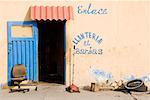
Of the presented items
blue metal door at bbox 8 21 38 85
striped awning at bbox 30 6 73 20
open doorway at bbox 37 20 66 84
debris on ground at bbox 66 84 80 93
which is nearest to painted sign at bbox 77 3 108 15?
striped awning at bbox 30 6 73 20

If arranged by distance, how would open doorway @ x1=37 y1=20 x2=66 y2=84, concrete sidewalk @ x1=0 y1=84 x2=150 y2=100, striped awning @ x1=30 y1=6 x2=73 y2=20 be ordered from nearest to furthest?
1. concrete sidewalk @ x1=0 y1=84 x2=150 y2=100
2. striped awning @ x1=30 y1=6 x2=73 y2=20
3. open doorway @ x1=37 y1=20 x2=66 y2=84

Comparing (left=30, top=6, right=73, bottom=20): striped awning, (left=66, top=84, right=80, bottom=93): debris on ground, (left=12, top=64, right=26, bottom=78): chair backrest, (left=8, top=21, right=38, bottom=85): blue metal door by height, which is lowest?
(left=66, top=84, right=80, bottom=93): debris on ground

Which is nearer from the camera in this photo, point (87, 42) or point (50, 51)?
point (87, 42)

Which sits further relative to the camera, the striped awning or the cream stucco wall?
the cream stucco wall

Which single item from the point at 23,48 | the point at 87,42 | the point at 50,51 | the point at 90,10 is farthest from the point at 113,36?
the point at 50,51

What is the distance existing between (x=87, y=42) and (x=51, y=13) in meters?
1.49

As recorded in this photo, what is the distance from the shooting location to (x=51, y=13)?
1455 centimetres

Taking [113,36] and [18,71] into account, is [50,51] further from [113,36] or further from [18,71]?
[113,36]

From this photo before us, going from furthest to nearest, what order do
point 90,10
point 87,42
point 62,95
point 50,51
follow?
point 50,51, point 87,42, point 90,10, point 62,95

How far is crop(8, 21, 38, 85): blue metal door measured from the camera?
48.8 ft

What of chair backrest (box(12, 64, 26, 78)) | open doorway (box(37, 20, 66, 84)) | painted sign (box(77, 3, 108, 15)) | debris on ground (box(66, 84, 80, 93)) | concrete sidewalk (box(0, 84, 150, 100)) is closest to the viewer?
concrete sidewalk (box(0, 84, 150, 100))

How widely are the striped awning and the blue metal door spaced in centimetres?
44

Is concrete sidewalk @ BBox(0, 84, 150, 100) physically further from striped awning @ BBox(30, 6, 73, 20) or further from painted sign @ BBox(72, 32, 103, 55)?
striped awning @ BBox(30, 6, 73, 20)

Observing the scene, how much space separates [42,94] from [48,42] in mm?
5012
